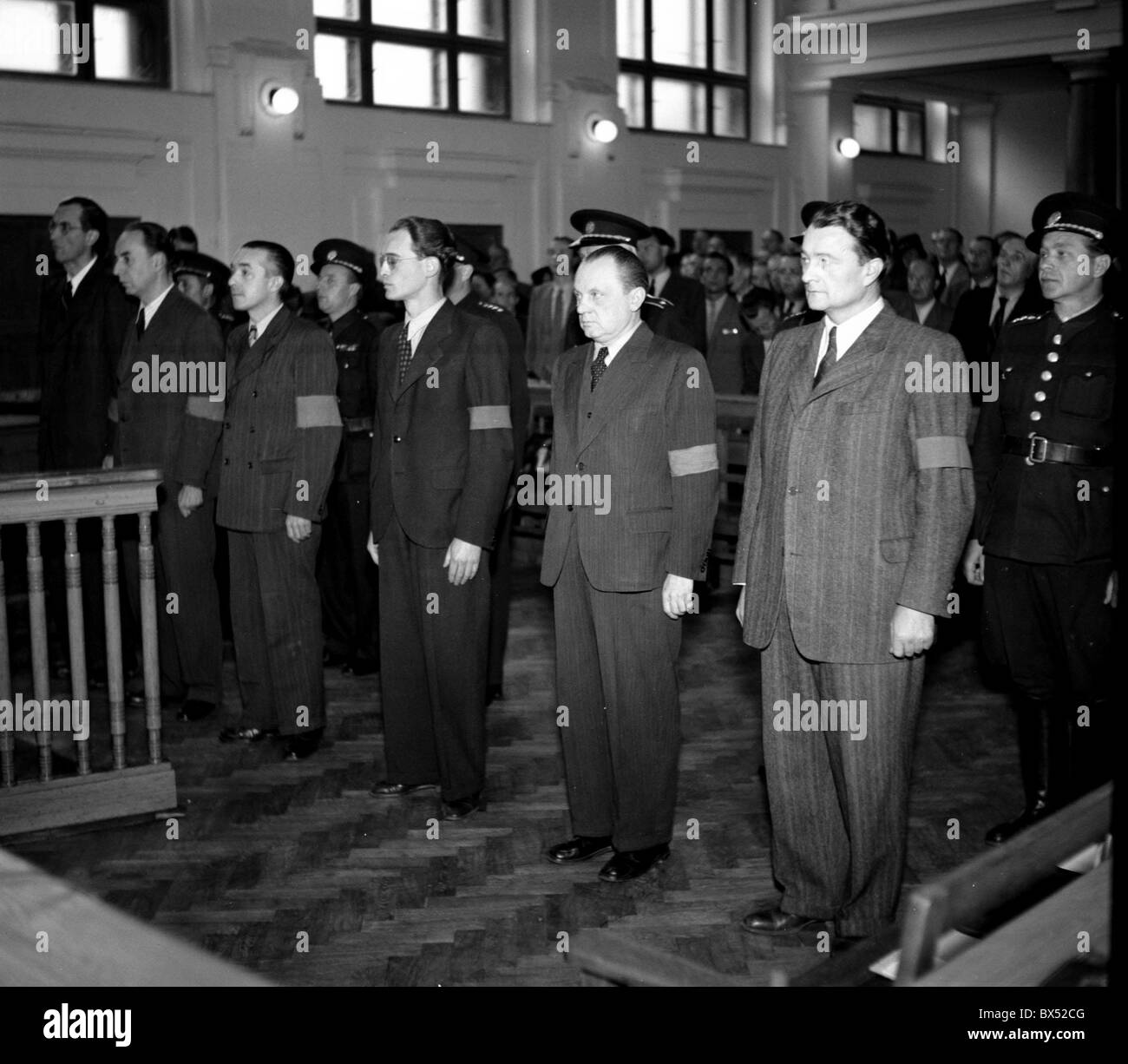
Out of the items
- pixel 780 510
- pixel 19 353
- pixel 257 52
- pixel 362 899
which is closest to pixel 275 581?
Result: pixel 362 899

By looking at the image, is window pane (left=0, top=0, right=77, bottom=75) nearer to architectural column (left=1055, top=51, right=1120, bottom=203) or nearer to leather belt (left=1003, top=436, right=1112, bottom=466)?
leather belt (left=1003, top=436, right=1112, bottom=466)

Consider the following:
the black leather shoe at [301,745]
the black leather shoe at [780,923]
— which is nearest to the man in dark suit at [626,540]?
the black leather shoe at [780,923]

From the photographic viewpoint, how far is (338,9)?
1065 cm

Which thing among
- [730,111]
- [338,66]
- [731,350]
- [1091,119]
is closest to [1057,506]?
[731,350]

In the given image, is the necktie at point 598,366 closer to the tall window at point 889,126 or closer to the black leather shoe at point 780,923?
the black leather shoe at point 780,923

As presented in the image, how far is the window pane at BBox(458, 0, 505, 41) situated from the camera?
37.1 feet

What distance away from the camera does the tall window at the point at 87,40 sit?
8.79 meters

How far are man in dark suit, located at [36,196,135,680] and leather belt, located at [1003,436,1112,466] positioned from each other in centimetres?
306

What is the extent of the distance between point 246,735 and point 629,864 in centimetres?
159

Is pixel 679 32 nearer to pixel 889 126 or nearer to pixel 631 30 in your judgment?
pixel 631 30

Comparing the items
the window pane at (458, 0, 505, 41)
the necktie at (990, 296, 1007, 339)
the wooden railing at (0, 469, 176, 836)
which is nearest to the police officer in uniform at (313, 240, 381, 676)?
the wooden railing at (0, 469, 176, 836)

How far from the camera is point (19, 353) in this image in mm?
9125

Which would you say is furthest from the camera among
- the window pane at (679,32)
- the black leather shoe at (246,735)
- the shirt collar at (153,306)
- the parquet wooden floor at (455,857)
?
the window pane at (679,32)

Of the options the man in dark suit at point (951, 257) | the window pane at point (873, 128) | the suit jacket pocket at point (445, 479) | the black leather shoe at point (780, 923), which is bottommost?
the black leather shoe at point (780, 923)
